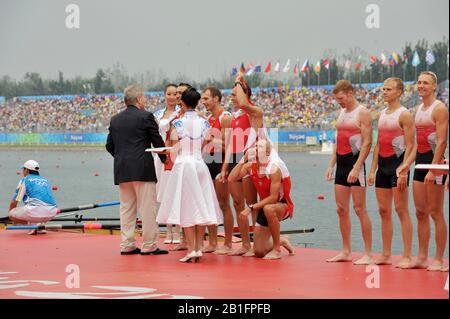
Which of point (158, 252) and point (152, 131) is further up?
point (152, 131)

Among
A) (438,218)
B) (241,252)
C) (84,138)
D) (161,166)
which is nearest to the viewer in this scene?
(438,218)

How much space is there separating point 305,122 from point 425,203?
70375 millimetres

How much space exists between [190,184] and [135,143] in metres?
0.96

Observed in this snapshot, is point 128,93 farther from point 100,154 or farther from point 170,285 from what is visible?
point 100,154

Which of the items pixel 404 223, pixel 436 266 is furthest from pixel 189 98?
pixel 436 266

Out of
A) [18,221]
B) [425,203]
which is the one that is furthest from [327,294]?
[18,221]

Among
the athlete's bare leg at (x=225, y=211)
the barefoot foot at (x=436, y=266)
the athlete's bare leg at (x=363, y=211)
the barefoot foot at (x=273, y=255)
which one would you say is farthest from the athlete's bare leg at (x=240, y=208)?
the barefoot foot at (x=436, y=266)

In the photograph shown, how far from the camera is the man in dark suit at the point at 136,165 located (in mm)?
10719

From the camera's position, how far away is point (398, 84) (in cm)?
944

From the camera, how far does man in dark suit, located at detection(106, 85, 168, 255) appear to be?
35.2 feet

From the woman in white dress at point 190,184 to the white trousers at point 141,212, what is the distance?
38 centimetres

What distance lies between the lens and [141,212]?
35.7 ft

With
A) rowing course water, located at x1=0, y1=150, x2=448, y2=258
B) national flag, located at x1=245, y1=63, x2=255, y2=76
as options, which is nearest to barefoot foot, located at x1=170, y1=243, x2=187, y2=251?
rowing course water, located at x1=0, y1=150, x2=448, y2=258

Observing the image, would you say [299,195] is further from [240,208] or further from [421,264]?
[421,264]
